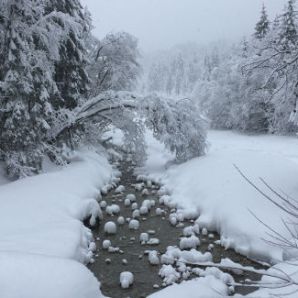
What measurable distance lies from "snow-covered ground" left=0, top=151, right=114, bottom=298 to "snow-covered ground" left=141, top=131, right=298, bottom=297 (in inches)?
67.5

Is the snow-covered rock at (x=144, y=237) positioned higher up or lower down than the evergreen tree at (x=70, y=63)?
lower down

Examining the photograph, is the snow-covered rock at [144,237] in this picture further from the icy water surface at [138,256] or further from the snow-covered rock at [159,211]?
the snow-covered rock at [159,211]

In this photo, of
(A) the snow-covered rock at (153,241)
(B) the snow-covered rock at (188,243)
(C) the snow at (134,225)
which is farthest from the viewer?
(C) the snow at (134,225)

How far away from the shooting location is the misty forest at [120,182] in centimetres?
734

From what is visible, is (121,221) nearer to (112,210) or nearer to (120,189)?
(112,210)

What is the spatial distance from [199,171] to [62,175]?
15.9ft

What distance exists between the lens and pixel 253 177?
41.1 ft

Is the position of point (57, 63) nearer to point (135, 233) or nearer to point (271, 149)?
point (135, 233)

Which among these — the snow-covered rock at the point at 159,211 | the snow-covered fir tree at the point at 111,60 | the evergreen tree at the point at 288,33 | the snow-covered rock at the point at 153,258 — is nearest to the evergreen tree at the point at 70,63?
the snow-covered fir tree at the point at 111,60

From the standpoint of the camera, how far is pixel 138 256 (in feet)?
29.9

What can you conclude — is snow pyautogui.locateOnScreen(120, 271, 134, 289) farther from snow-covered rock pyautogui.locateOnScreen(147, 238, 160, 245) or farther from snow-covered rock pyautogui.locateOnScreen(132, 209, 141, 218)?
snow-covered rock pyautogui.locateOnScreen(132, 209, 141, 218)

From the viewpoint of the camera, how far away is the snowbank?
934 cm

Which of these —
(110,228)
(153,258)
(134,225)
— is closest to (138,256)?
(153,258)

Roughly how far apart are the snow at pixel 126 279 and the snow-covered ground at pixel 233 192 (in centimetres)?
111
